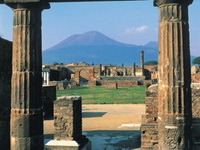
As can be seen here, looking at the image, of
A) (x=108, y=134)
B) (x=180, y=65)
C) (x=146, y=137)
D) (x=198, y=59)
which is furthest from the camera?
(x=198, y=59)

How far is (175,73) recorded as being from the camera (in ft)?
15.4

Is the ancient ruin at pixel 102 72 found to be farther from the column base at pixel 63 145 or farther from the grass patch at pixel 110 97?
the column base at pixel 63 145

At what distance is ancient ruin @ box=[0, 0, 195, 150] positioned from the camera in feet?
15.4

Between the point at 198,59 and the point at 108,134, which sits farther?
the point at 198,59

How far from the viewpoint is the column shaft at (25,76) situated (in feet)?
16.7

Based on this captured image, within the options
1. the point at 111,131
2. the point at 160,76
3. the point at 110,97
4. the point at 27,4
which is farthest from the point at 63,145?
the point at 110,97

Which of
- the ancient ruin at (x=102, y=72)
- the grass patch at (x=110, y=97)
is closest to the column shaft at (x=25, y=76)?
the grass patch at (x=110, y=97)

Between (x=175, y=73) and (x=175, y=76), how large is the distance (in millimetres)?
51

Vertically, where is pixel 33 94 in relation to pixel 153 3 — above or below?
below

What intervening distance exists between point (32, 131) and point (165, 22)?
3122mm

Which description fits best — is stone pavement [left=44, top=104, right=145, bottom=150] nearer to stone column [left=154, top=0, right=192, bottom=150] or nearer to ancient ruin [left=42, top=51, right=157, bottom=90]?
stone column [left=154, top=0, right=192, bottom=150]

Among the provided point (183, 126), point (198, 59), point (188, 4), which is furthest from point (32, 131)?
point (198, 59)

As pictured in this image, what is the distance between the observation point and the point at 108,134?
879cm

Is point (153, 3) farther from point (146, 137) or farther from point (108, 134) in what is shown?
point (108, 134)
